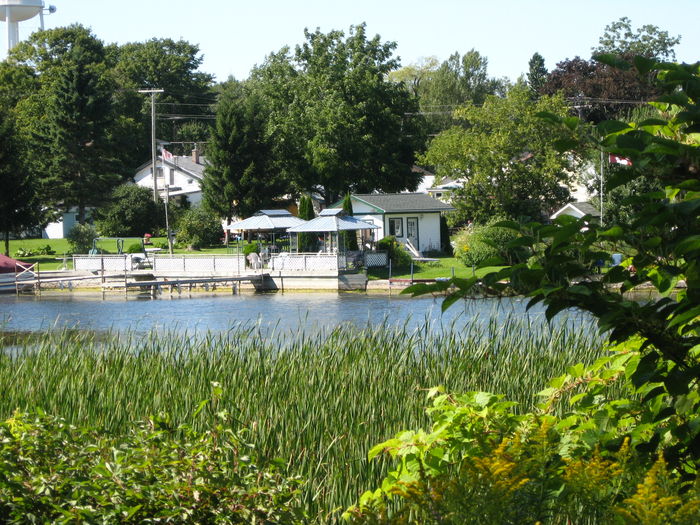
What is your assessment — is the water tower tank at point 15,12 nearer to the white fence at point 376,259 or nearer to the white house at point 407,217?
the white house at point 407,217

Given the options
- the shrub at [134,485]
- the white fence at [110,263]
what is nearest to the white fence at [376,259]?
the white fence at [110,263]

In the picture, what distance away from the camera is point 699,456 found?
11.4ft

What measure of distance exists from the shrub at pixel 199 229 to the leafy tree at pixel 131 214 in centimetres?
358

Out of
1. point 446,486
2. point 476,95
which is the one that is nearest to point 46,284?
point 446,486

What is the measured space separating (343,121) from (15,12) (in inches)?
2615

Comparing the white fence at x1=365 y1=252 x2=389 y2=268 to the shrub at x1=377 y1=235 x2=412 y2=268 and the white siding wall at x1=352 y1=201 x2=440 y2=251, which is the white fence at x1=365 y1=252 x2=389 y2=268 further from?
the white siding wall at x1=352 y1=201 x2=440 y2=251

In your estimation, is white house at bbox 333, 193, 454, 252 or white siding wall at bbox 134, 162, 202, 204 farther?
white siding wall at bbox 134, 162, 202, 204

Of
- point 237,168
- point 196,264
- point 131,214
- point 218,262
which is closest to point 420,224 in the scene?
point 218,262

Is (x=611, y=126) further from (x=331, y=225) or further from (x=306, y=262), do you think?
(x=331, y=225)

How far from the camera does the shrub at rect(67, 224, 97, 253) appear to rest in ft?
179

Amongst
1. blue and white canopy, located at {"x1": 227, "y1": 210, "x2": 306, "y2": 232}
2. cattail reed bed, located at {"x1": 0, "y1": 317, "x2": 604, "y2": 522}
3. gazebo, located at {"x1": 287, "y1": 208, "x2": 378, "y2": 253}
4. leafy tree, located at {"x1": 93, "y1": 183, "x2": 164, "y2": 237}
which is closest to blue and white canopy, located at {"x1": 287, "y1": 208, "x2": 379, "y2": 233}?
gazebo, located at {"x1": 287, "y1": 208, "x2": 378, "y2": 253}

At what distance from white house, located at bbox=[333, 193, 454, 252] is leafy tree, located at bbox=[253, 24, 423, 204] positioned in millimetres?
9167

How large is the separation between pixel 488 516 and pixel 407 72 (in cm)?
10406

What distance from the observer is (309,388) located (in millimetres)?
8156
